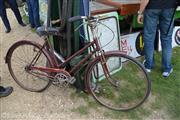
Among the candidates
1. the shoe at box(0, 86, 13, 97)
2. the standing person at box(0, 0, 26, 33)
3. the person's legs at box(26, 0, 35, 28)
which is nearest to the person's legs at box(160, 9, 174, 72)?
the shoe at box(0, 86, 13, 97)

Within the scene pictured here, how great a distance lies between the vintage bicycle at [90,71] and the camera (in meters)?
3.60

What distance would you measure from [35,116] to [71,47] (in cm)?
96

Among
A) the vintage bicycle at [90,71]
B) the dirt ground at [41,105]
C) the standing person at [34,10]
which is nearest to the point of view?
the vintage bicycle at [90,71]

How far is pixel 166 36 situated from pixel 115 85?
1085 millimetres

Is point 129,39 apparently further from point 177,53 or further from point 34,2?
point 34,2

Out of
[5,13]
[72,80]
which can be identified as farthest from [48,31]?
[5,13]

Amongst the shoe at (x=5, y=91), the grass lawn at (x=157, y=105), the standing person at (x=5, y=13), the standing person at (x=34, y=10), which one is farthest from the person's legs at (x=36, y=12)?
the grass lawn at (x=157, y=105)

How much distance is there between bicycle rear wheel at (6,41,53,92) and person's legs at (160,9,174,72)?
161 cm

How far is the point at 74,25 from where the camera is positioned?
148 inches

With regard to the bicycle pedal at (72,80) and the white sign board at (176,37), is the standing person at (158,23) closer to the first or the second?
the white sign board at (176,37)

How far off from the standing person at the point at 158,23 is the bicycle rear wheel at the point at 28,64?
1.41 m

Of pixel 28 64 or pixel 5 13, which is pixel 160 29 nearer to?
pixel 28 64

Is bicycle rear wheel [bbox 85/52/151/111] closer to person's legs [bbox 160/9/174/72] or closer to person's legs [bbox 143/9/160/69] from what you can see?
person's legs [bbox 143/9/160/69]

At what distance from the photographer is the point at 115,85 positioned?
385 centimetres
